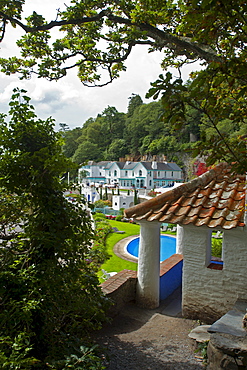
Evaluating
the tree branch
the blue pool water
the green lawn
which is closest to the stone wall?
the green lawn

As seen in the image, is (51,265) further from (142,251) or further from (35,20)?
(35,20)

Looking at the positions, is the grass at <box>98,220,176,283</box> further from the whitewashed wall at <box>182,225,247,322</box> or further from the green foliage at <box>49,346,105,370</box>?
the green foliage at <box>49,346,105,370</box>

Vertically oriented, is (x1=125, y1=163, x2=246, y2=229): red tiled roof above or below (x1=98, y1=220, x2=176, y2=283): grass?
above

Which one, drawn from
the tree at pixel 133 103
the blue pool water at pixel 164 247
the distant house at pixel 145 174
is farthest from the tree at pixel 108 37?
the tree at pixel 133 103

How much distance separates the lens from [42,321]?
10.6 ft

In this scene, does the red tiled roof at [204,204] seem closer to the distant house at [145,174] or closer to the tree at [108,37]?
the tree at [108,37]

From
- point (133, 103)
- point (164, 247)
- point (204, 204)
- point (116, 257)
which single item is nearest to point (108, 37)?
point (204, 204)

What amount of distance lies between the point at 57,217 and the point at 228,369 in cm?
324

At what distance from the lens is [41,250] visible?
3.41 metres

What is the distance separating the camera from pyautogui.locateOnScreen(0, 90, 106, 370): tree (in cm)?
313

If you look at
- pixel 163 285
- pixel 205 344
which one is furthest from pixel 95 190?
pixel 205 344

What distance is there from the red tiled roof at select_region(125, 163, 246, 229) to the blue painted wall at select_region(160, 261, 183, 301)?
2.77 meters

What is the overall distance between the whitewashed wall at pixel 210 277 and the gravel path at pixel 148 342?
472 millimetres

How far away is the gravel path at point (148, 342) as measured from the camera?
4383 mm
